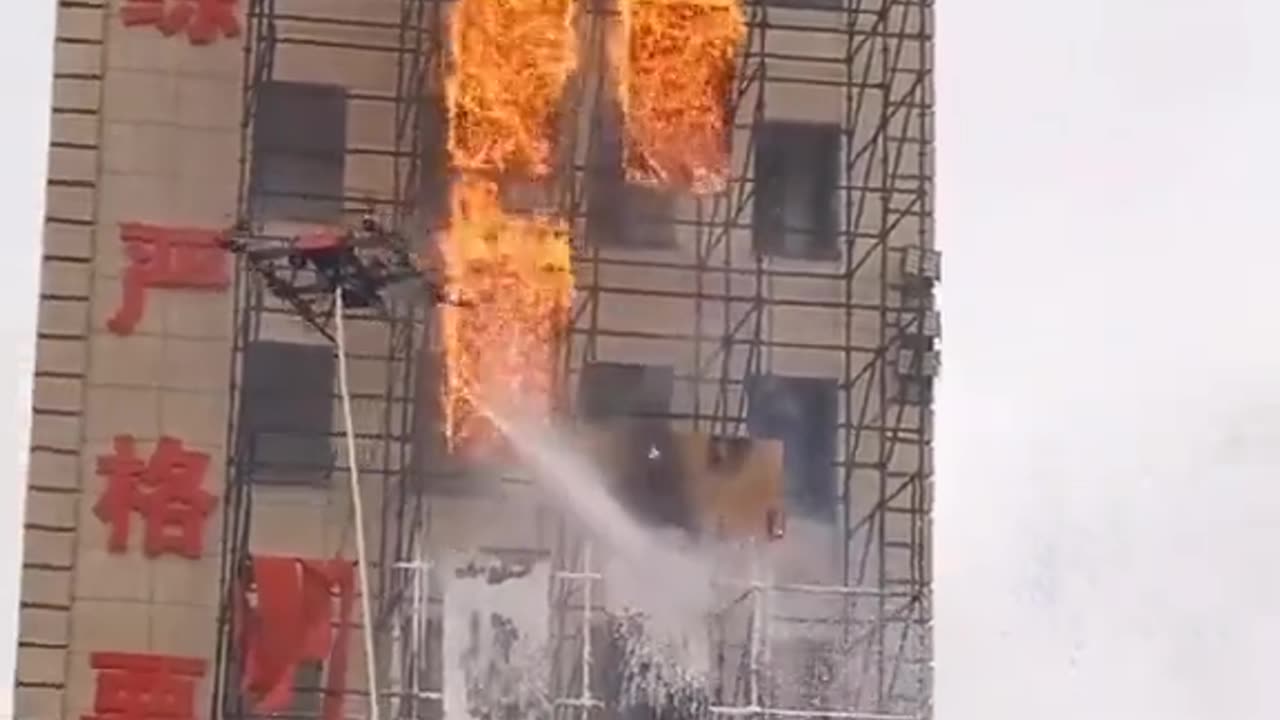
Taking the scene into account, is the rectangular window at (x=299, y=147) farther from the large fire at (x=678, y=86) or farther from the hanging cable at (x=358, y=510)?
the large fire at (x=678, y=86)

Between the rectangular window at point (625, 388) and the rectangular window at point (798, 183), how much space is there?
5.10 ft

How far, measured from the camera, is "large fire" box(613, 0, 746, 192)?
24.7m

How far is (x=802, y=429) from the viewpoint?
79.9ft

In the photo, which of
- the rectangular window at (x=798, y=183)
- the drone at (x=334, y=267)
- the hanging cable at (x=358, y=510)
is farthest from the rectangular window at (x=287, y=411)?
the rectangular window at (x=798, y=183)

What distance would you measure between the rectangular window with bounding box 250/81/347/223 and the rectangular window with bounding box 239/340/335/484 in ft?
3.75

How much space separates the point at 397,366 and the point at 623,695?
10.1 ft

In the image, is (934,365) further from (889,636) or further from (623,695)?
(623,695)

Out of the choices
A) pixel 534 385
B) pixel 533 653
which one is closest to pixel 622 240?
pixel 534 385

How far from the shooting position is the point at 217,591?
76.7ft

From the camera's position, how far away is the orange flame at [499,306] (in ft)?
78.9

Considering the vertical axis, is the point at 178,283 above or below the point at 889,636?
above

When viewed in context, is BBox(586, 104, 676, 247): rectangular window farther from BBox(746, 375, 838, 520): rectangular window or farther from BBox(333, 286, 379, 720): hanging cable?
BBox(333, 286, 379, 720): hanging cable

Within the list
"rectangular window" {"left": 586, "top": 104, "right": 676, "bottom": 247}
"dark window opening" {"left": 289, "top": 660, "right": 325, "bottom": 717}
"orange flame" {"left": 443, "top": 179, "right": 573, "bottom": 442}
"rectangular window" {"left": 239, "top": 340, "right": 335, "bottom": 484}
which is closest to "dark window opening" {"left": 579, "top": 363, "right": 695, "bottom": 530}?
"orange flame" {"left": 443, "top": 179, "right": 573, "bottom": 442}

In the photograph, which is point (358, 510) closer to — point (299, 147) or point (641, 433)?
point (641, 433)
